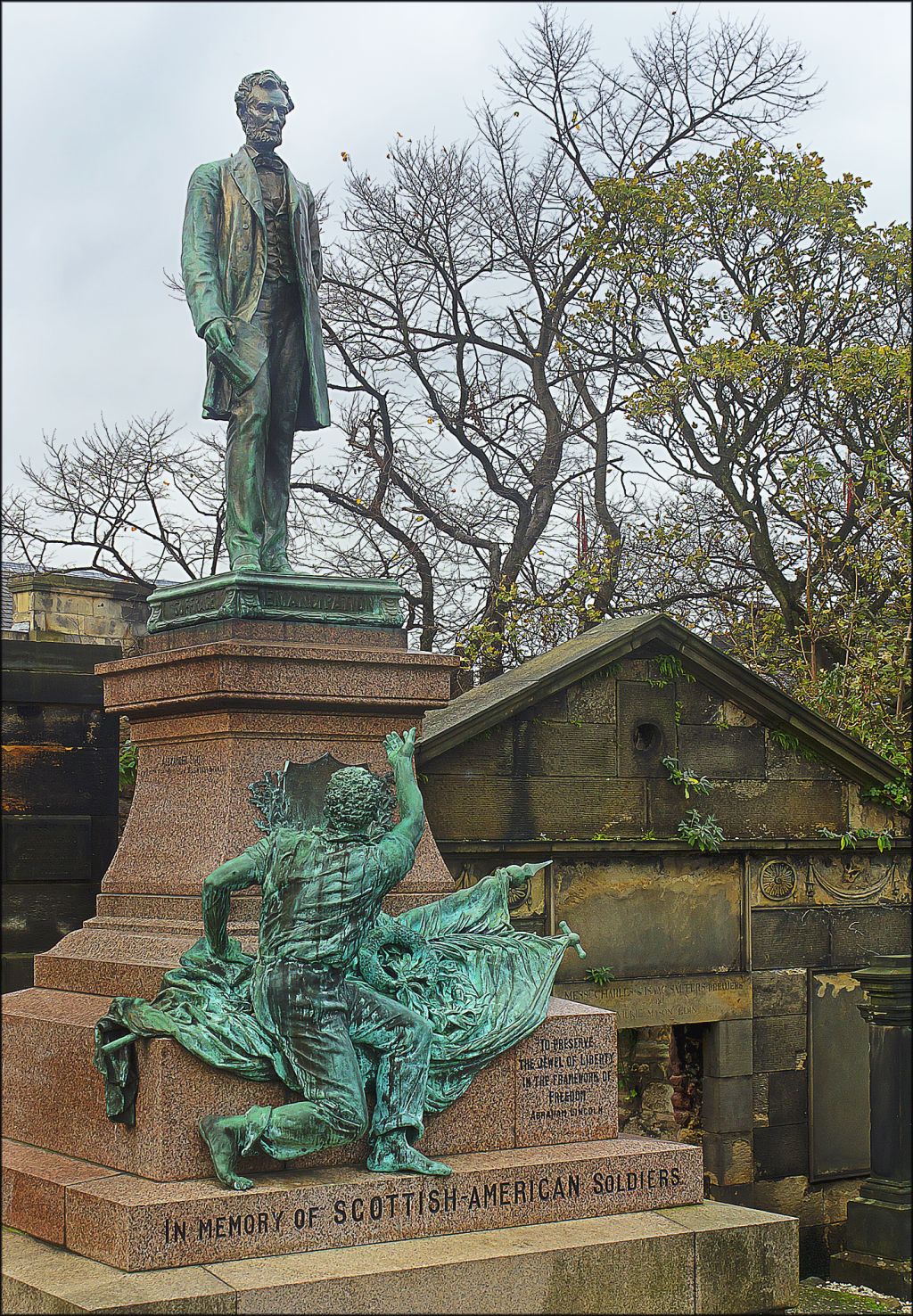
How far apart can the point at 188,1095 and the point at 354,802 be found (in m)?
1.26

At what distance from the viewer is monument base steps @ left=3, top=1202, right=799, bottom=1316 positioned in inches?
233

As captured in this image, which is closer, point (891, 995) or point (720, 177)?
point (891, 995)

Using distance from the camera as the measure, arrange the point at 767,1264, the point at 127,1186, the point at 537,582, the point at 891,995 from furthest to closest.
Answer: the point at 537,582
the point at 891,995
the point at 767,1264
the point at 127,1186

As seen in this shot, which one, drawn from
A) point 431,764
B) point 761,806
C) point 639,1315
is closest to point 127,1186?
point 639,1315

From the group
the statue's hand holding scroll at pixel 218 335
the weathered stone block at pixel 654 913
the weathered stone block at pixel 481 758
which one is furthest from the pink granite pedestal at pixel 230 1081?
the weathered stone block at pixel 654 913

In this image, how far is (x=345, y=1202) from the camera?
21.2ft

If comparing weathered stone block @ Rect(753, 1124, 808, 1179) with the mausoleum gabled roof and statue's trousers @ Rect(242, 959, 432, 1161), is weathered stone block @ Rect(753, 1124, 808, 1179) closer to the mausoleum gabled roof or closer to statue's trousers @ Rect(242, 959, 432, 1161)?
the mausoleum gabled roof

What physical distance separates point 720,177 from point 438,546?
518 centimetres

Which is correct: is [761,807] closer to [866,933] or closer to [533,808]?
[866,933]

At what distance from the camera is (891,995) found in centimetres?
1119

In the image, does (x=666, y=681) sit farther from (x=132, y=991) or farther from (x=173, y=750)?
(x=132, y=991)

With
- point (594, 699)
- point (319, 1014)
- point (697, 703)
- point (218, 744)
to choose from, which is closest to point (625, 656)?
point (594, 699)

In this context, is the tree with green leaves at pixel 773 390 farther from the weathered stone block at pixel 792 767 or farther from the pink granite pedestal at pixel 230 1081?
the pink granite pedestal at pixel 230 1081

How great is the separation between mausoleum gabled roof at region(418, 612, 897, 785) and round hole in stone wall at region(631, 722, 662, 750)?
0.52 metres
